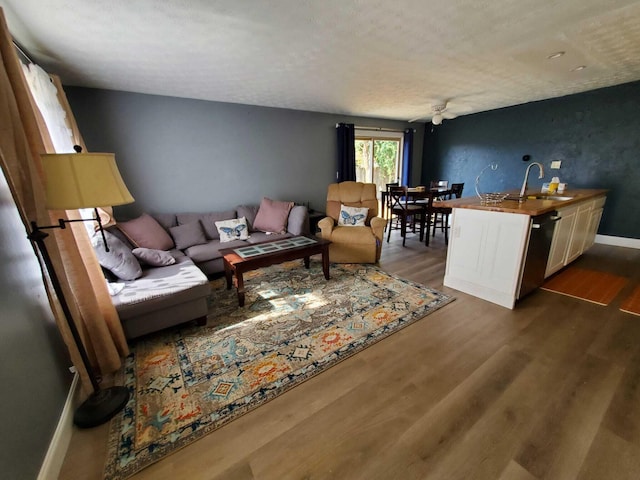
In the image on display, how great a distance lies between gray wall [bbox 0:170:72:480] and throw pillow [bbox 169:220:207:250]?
1.82 m

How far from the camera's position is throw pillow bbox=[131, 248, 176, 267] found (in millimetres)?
2529

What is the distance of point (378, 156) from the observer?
5930mm

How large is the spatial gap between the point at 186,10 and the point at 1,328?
1.90m

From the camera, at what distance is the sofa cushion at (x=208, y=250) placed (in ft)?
9.99

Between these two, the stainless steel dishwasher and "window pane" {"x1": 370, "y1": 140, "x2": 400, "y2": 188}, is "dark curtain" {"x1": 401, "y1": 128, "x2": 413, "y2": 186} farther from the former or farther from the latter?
the stainless steel dishwasher

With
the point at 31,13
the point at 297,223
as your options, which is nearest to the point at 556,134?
the point at 297,223

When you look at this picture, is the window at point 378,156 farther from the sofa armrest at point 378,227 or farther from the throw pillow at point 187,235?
the throw pillow at point 187,235

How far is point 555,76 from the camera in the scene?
10.3 ft

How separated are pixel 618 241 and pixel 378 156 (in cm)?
432

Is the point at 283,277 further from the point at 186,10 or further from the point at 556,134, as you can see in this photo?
the point at 556,134

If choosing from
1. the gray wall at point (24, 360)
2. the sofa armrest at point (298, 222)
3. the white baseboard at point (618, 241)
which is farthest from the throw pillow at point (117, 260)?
the white baseboard at point (618, 241)

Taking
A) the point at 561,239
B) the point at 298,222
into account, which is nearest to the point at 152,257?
the point at 298,222

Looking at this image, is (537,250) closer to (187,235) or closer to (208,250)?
(208,250)

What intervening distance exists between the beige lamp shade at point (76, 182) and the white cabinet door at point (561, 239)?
12.2 ft
